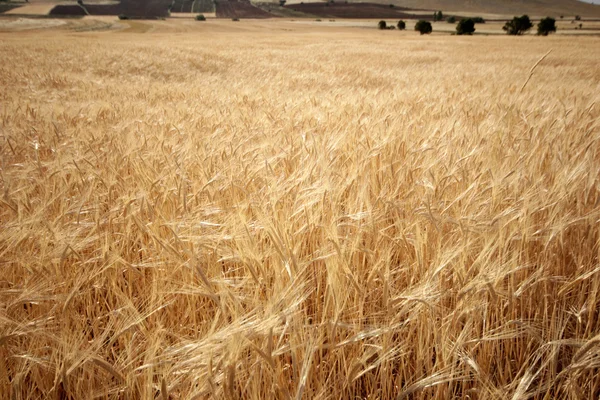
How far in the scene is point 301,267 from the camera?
0.80 meters

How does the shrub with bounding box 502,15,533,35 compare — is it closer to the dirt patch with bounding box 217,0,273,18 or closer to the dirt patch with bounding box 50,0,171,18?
the dirt patch with bounding box 217,0,273,18

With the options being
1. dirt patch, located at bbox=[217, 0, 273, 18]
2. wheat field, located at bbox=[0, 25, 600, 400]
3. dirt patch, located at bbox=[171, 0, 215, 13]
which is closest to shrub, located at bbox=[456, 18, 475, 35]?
wheat field, located at bbox=[0, 25, 600, 400]

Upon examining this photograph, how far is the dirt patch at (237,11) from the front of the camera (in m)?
88.2

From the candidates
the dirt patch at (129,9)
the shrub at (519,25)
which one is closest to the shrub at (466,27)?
the shrub at (519,25)

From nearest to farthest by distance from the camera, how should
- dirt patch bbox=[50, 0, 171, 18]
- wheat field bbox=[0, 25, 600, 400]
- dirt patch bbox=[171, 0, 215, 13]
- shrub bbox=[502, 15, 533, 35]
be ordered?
wheat field bbox=[0, 25, 600, 400] → shrub bbox=[502, 15, 533, 35] → dirt patch bbox=[50, 0, 171, 18] → dirt patch bbox=[171, 0, 215, 13]

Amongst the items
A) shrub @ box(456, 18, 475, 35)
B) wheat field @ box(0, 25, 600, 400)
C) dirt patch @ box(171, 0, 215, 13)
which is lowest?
wheat field @ box(0, 25, 600, 400)

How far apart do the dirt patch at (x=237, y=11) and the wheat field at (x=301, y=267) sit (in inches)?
3843

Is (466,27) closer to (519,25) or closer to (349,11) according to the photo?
(519,25)

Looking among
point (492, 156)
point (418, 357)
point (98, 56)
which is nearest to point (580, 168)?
point (492, 156)

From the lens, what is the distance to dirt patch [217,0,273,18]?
8819 cm

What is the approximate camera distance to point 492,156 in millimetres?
1552

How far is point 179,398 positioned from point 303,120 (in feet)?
8.11

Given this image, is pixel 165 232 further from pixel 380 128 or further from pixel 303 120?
pixel 303 120

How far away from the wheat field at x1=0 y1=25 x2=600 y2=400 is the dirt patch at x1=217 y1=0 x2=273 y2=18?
9760 cm
